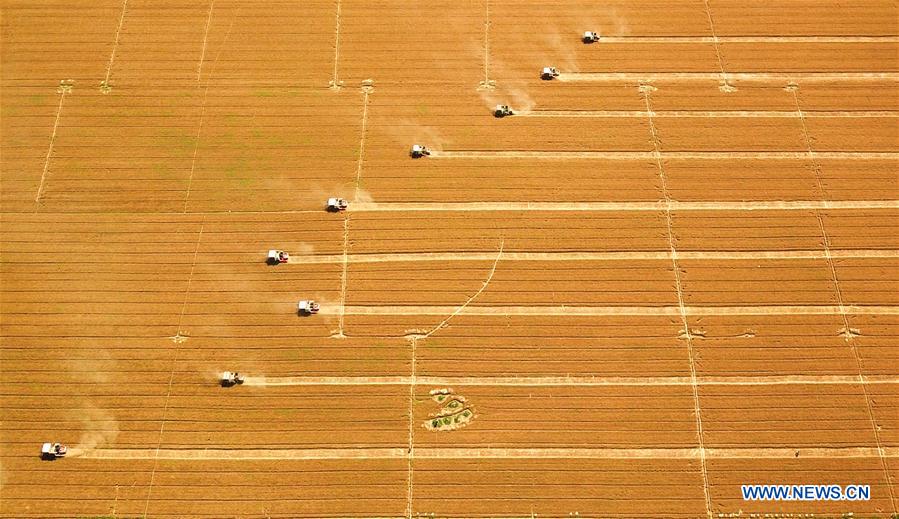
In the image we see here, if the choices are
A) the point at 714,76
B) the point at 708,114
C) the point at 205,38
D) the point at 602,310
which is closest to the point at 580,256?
the point at 602,310

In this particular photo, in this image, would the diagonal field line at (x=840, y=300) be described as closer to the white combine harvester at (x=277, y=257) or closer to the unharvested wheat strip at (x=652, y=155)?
the unharvested wheat strip at (x=652, y=155)

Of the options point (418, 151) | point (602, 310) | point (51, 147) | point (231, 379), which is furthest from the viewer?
point (51, 147)

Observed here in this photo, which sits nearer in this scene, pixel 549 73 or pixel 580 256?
pixel 580 256

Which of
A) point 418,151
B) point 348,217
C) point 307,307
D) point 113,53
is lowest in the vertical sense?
point 307,307

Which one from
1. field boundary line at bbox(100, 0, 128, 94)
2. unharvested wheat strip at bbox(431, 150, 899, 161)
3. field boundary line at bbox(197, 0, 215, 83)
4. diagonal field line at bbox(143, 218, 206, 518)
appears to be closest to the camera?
diagonal field line at bbox(143, 218, 206, 518)

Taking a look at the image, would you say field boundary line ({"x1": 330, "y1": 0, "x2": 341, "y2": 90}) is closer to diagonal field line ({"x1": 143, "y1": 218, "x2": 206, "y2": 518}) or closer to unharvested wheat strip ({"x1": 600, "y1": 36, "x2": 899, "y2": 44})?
diagonal field line ({"x1": 143, "y1": 218, "x2": 206, "y2": 518})

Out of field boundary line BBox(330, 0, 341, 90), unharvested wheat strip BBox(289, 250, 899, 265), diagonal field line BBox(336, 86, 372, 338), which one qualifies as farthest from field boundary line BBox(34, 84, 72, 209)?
diagonal field line BBox(336, 86, 372, 338)

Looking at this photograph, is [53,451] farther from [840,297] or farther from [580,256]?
[840,297]
